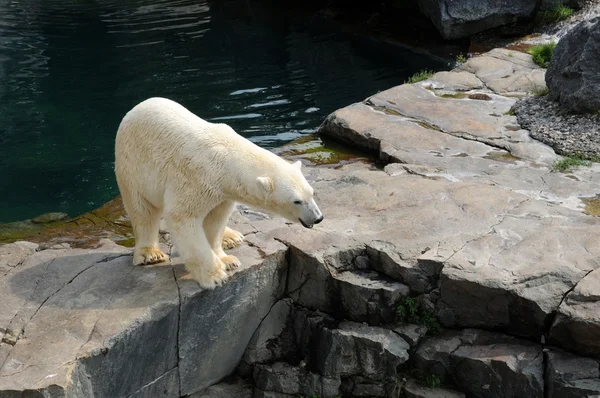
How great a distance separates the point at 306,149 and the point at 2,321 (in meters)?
4.58

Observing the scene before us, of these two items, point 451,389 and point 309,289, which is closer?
point 451,389

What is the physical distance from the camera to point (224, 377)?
6.05 m

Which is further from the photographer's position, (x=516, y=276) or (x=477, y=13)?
(x=477, y=13)

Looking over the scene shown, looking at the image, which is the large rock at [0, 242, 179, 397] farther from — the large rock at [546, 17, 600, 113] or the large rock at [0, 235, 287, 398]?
the large rock at [546, 17, 600, 113]

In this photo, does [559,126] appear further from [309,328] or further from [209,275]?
[209,275]

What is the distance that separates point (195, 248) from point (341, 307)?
1.43 m

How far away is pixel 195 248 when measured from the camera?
5195 millimetres

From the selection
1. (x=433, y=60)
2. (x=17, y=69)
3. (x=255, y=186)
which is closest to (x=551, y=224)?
(x=255, y=186)

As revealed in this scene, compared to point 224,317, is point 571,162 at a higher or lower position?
higher

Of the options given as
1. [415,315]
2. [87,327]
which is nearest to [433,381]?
[415,315]

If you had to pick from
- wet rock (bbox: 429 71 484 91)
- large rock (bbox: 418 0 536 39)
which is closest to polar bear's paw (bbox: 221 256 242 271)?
wet rock (bbox: 429 71 484 91)

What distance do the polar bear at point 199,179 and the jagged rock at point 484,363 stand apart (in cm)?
153

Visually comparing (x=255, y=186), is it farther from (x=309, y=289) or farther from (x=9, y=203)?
(x=9, y=203)

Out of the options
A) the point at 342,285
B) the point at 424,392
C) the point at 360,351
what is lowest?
the point at 424,392
